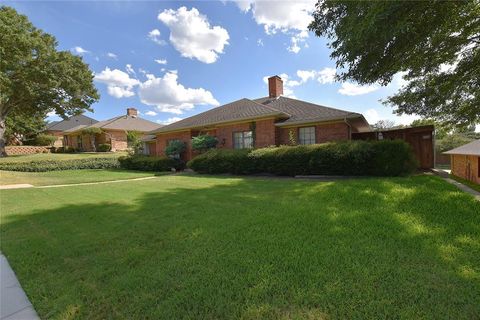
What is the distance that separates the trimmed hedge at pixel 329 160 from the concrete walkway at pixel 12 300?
9.93 m

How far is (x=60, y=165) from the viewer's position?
20.1 meters

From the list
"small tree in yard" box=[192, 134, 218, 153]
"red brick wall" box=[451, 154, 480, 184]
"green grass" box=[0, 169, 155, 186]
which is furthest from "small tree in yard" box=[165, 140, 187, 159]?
"red brick wall" box=[451, 154, 480, 184]

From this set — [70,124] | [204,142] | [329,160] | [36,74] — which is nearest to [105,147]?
[36,74]

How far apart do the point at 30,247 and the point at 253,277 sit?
3.89m

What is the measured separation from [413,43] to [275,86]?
46.5ft

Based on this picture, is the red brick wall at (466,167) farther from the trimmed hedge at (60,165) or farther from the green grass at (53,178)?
the trimmed hedge at (60,165)

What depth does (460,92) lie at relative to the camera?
44.0 feet

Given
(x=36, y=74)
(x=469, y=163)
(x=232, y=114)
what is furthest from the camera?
(x=36, y=74)

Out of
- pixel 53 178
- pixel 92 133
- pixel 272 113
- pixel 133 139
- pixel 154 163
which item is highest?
pixel 92 133

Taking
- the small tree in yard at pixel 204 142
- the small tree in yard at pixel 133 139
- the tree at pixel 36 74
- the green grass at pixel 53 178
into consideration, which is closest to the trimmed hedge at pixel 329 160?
the small tree in yard at pixel 204 142

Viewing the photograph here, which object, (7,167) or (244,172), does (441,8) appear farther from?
(7,167)

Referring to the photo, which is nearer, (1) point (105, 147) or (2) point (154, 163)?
(2) point (154, 163)

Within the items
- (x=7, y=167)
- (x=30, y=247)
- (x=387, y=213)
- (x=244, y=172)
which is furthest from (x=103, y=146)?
(x=387, y=213)

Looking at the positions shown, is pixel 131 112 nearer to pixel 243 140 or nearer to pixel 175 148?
pixel 175 148
